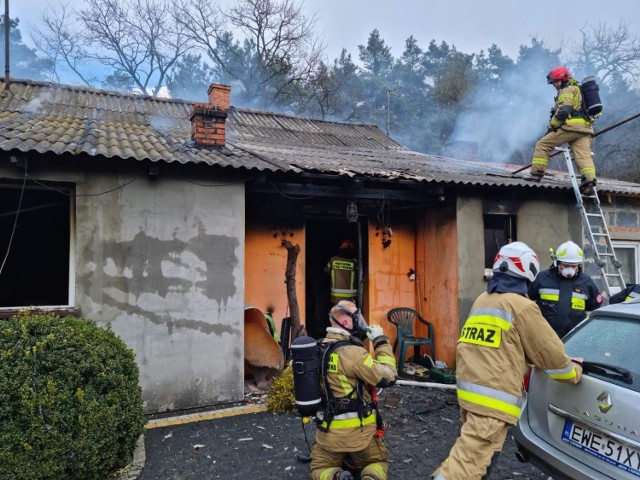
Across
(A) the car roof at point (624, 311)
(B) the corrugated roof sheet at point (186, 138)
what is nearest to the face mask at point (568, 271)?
(A) the car roof at point (624, 311)

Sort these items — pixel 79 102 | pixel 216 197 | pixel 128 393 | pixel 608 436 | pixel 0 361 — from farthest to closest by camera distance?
1. pixel 79 102
2. pixel 216 197
3. pixel 128 393
4. pixel 0 361
5. pixel 608 436

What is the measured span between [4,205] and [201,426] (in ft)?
19.6

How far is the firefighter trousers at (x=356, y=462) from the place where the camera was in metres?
3.16

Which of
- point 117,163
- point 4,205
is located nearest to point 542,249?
point 117,163

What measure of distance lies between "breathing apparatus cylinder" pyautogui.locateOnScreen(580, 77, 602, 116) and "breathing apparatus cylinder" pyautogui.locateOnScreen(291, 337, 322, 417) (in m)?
6.25

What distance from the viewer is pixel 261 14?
2216 cm

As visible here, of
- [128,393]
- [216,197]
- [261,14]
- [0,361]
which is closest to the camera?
[0,361]

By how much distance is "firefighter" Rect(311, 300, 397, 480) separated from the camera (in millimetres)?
3115

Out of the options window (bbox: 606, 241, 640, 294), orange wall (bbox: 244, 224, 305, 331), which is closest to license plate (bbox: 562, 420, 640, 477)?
orange wall (bbox: 244, 224, 305, 331)

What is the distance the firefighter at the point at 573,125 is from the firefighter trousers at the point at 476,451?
5.63 m

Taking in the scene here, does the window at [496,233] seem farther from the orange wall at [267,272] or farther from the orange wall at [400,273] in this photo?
the orange wall at [267,272]

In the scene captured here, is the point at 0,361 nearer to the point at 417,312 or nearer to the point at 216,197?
the point at 216,197

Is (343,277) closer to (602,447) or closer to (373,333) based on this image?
(373,333)

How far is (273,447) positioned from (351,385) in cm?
194
